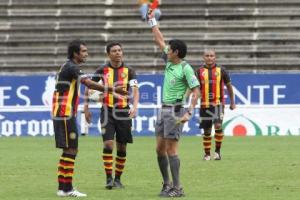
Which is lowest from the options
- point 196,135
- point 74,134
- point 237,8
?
point 196,135

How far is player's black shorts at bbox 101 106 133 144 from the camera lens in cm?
1341

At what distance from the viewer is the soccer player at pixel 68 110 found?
A: 1198 centimetres

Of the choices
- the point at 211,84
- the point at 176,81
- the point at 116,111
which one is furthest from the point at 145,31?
the point at 176,81

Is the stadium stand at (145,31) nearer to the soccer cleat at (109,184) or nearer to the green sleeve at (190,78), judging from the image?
the soccer cleat at (109,184)

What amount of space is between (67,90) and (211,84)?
7.21 metres

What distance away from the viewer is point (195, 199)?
1139 cm

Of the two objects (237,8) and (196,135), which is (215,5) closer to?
(237,8)

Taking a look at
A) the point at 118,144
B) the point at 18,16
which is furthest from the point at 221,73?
the point at 18,16

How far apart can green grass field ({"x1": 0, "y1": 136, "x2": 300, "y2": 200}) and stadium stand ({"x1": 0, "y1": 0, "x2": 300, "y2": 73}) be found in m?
8.43

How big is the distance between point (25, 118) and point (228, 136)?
5989mm

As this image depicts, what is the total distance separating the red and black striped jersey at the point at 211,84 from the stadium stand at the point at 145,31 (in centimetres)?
1230

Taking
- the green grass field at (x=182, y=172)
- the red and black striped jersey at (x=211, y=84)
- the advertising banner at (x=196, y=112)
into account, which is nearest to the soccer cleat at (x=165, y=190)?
the green grass field at (x=182, y=172)

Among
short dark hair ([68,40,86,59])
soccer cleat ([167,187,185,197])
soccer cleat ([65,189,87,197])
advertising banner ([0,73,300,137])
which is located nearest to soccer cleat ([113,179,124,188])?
soccer cleat ([65,189,87,197])

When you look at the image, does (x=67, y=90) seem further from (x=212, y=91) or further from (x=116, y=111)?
(x=212, y=91)
